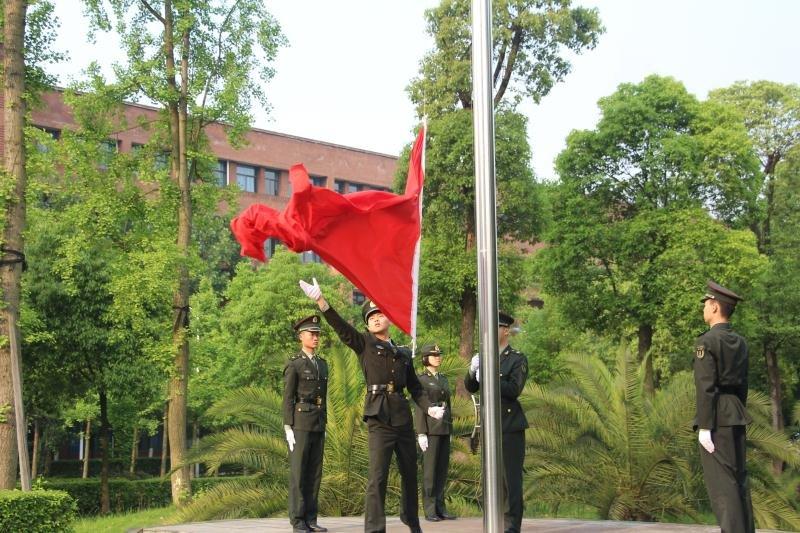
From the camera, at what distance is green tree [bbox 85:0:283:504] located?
66.2ft

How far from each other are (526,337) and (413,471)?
33.9m

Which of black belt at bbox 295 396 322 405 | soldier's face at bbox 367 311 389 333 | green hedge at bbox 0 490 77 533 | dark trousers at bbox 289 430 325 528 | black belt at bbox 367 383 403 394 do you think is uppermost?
soldier's face at bbox 367 311 389 333

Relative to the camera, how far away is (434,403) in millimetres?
11836

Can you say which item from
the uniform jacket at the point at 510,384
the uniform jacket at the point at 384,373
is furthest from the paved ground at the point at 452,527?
the uniform jacket at the point at 384,373

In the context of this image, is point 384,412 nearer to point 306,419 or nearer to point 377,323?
point 377,323

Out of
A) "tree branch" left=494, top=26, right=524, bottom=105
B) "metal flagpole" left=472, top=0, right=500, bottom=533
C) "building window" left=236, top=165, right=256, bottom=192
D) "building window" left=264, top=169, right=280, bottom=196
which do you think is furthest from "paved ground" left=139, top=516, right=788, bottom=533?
"building window" left=264, top=169, right=280, bottom=196

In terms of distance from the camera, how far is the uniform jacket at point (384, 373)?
8.27 metres

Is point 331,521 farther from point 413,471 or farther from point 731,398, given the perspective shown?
point 731,398

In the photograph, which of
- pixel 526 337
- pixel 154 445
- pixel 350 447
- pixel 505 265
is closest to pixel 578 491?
pixel 350 447

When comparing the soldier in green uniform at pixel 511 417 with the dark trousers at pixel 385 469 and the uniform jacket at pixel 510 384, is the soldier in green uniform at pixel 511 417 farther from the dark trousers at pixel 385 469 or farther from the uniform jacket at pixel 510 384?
the dark trousers at pixel 385 469

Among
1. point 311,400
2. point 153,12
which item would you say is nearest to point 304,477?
point 311,400

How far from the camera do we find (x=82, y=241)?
18.9 meters

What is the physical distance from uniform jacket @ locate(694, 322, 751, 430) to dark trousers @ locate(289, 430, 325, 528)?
396cm

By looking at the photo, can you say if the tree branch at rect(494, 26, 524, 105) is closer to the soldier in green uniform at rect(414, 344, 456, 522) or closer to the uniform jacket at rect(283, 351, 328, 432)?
the soldier in green uniform at rect(414, 344, 456, 522)
